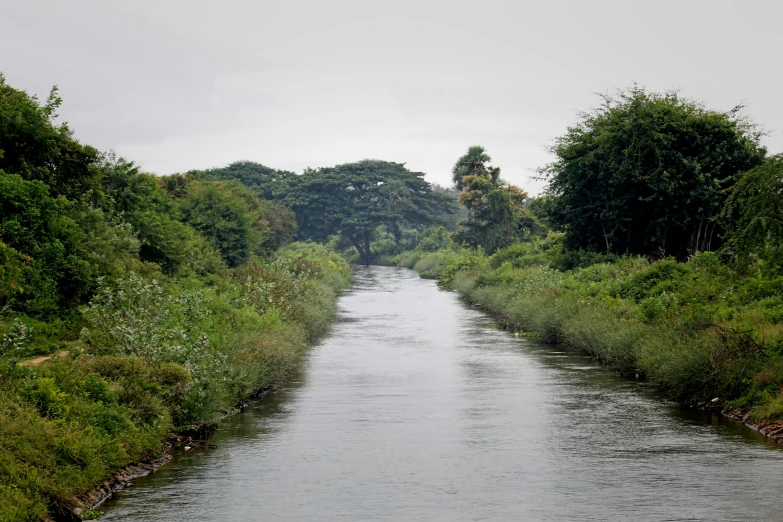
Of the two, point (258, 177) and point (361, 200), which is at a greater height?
point (258, 177)

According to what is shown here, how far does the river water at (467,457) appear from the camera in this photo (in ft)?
42.4

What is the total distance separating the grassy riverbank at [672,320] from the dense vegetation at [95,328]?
908 centimetres

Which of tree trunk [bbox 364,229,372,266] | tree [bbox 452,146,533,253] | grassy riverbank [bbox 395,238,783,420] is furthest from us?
tree trunk [bbox 364,229,372,266]

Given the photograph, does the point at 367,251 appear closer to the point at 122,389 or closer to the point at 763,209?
the point at 763,209

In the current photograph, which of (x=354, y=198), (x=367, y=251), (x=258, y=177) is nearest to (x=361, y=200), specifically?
(x=354, y=198)

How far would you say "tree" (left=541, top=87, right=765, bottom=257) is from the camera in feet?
125

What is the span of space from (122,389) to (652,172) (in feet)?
92.7

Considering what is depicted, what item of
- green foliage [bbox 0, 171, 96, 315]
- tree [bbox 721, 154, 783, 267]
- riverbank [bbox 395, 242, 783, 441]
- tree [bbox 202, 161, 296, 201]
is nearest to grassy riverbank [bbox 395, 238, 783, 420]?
riverbank [bbox 395, 242, 783, 441]

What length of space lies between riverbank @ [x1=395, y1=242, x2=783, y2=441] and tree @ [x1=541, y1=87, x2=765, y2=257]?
2.24 metres

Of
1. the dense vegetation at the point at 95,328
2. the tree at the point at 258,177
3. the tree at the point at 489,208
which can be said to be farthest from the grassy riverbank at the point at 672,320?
the tree at the point at 258,177

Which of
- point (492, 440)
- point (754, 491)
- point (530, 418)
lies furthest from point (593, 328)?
point (754, 491)

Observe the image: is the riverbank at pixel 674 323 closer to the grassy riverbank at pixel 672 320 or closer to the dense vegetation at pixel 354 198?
the grassy riverbank at pixel 672 320

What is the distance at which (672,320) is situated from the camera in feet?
77.5

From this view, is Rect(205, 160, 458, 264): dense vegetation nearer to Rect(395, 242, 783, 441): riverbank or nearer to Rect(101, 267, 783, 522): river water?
Rect(395, 242, 783, 441): riverbank
